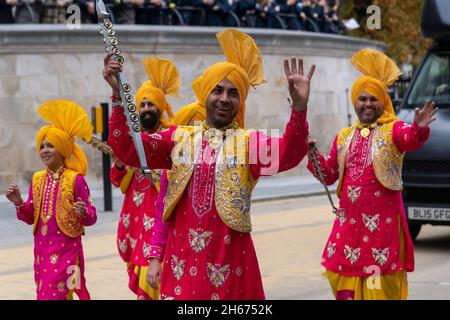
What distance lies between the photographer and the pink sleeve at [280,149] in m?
5.48

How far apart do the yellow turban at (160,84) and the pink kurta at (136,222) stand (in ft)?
1.74

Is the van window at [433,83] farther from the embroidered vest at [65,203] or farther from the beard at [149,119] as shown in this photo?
the embroidered vest at [65,203]

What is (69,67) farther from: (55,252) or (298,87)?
(298,87)

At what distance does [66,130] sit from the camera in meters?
8.57

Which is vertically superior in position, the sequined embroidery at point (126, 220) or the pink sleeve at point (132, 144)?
the pink sleeve at point (132, 144)

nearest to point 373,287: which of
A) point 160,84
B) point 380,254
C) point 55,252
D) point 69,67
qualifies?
point 380,254

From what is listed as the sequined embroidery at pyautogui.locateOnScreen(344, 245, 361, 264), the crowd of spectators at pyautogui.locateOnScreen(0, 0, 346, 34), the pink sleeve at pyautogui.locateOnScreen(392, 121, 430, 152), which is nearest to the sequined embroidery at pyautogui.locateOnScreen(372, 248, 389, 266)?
the sequined embroidery at pyautogui.locateOnScreen(344, 245, 361, 264)

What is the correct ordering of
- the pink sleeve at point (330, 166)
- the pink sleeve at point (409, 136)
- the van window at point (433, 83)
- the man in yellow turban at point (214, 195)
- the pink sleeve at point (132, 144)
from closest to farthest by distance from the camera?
the pink sleeve at point (132, 144) < the man in yellow turban at point (214, 195) < the pink sleeve at point (409, 136) < the pink sleeve at point (330, 166) < the van window at point (433, 83)

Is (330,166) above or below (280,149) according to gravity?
below

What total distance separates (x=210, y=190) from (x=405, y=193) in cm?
757

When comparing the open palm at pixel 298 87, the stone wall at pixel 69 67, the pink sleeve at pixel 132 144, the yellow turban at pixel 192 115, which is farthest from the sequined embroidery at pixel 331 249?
the stone wall at pixel 69 67

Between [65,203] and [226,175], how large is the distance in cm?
262

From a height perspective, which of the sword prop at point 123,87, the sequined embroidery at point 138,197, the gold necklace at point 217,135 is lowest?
the sequined embroidery at point 138,197
